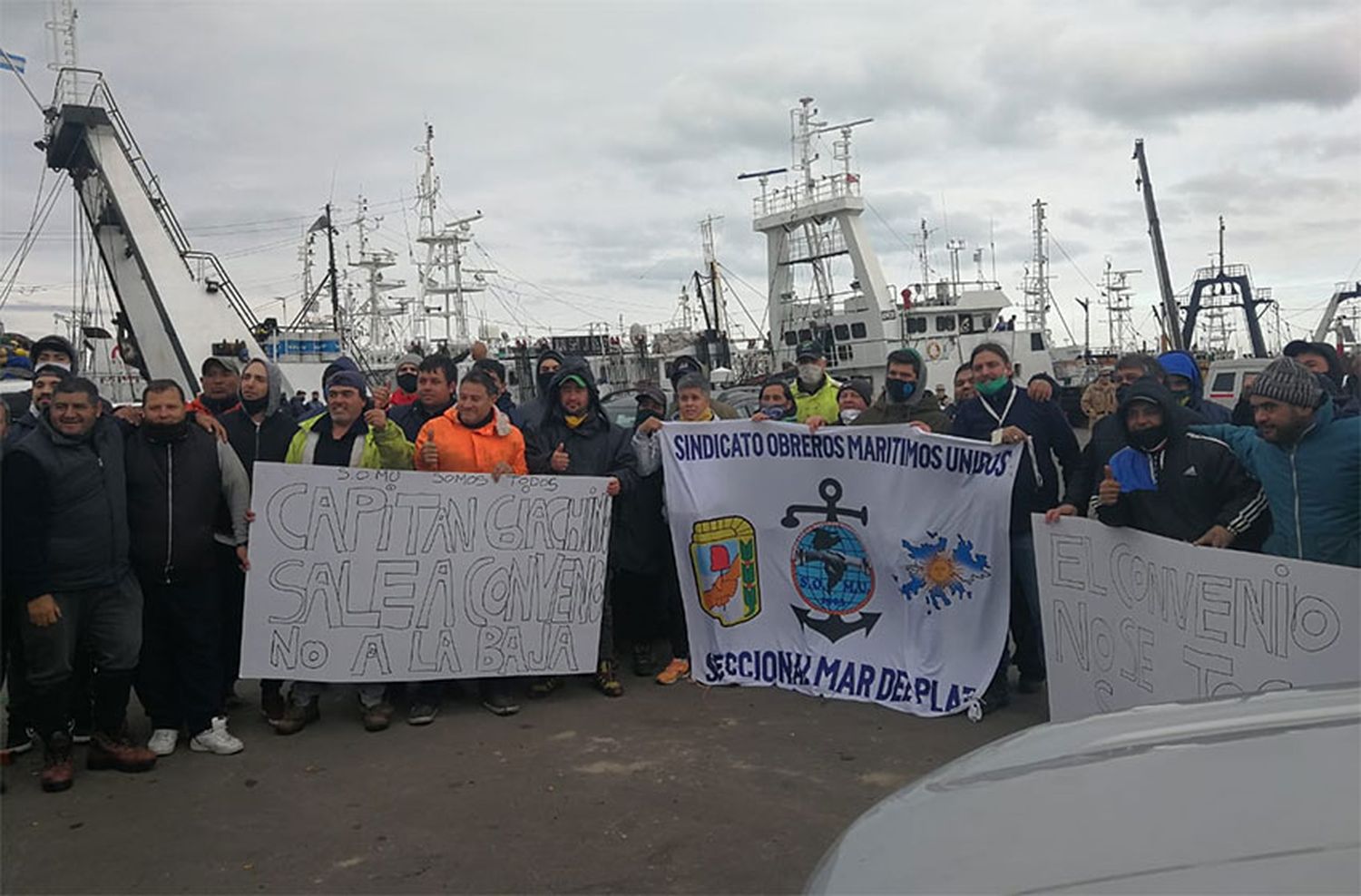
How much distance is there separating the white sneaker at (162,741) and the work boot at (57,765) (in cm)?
39

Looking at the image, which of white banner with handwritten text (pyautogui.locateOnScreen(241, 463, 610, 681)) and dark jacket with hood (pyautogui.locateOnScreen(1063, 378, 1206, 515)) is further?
white banner with handwritten text (pyautogui.locateOnScreen(241, 463, 610, 681))

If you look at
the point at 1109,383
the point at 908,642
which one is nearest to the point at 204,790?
the point at 908,642

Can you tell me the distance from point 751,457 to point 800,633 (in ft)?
3.55

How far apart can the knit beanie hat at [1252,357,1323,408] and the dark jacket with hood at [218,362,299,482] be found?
15.9 feet

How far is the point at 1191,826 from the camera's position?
62.2 inches

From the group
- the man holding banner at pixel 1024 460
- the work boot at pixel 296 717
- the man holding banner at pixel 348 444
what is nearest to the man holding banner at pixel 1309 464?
the man holding banner at pixel 1024 460

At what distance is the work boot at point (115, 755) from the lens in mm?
4539

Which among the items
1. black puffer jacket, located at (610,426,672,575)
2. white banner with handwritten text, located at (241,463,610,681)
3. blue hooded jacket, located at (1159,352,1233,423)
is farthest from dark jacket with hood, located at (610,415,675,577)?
blue hooded jacket, located at (1159,352,1233,423)

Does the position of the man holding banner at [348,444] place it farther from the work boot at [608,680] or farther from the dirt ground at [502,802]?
the work boot at [608,680]

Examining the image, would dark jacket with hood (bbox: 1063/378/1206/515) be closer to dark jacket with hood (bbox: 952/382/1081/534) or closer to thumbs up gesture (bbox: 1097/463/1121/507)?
dark jacket with hood (bbox: 952/382/1081/534)

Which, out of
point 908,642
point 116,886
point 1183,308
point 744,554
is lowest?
point 116,886

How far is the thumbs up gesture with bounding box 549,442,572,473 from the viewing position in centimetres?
558

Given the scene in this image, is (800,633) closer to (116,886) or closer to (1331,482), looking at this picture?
(1331,482)

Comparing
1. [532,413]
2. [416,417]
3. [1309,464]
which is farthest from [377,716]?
[1309,464]
